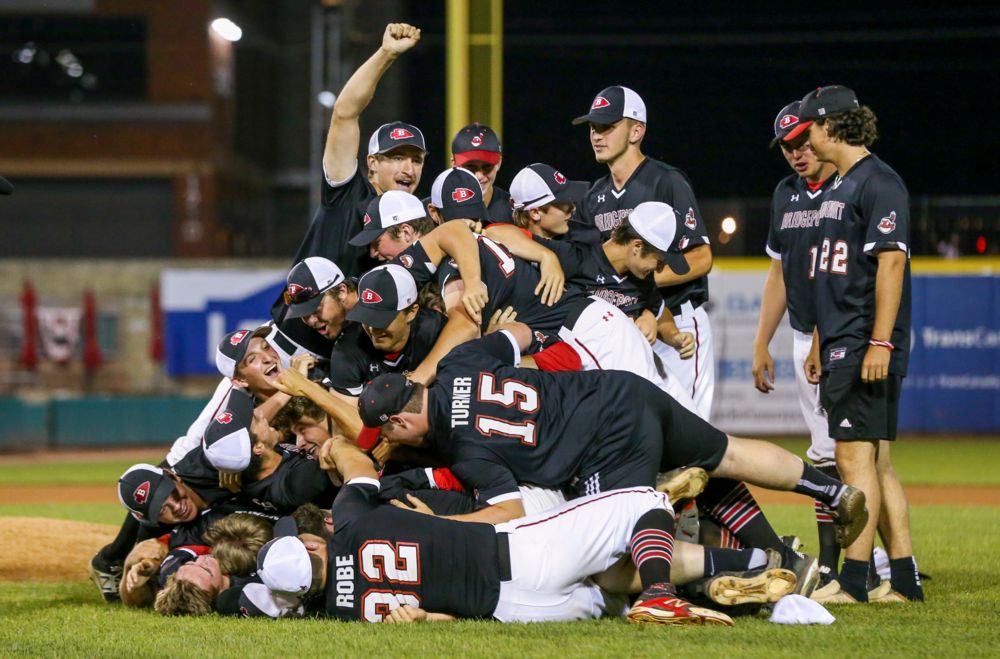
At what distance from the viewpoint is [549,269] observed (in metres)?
5.87

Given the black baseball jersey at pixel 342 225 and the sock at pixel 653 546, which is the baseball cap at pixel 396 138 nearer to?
the black baseball jersey at pixel 342 225

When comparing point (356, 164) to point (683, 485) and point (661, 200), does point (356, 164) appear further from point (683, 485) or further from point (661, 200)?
point (683, 485)

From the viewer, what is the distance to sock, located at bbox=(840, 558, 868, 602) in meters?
5.53

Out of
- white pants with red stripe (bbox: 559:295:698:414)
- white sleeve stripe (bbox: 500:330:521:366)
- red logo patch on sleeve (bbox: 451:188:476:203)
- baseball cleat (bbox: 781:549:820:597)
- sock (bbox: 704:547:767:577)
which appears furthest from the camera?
red logo patch on sleeve (bbox: 451:188:476:203)

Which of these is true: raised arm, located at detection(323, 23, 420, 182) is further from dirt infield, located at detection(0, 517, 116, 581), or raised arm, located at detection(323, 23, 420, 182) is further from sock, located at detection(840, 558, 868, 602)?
sock, located at detection(840, 558, 868, 602)

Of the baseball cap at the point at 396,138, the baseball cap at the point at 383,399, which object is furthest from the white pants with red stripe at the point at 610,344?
the baseball cap at the point at 396,138

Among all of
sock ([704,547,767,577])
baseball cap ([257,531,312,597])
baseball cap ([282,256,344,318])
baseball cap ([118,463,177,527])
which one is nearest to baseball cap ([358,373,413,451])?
baseball cap ([257,531,312,597])

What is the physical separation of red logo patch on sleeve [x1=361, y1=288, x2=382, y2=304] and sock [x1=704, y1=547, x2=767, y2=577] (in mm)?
1741

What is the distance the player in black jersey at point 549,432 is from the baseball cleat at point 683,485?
0.24 ft

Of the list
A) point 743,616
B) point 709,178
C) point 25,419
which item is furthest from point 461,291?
point 709,178

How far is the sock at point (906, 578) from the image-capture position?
18.4ft

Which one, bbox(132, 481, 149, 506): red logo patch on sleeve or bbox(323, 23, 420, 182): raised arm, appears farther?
bbox(323, 23, 420, 182): raised arm

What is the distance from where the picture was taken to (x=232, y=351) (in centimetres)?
623

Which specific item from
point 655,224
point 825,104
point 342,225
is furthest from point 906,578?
point 342,225
